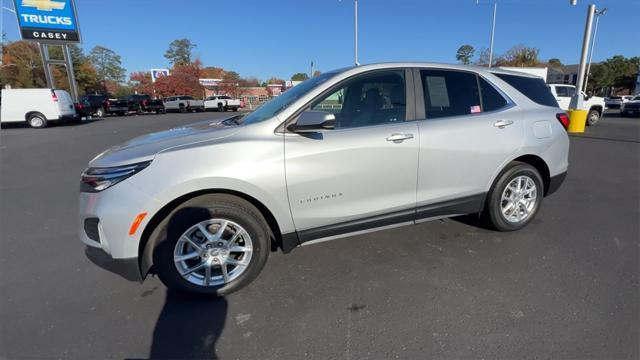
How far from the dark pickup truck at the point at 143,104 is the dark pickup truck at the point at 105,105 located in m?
1.25

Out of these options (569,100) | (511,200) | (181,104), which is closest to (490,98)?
(511,200)

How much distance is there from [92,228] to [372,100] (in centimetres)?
246

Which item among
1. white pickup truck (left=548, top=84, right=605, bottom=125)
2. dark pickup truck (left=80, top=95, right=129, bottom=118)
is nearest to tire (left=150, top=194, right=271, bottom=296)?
white pickup truck (left=548, top=84, right=605, bottom=125)

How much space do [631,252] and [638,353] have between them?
1667 mm

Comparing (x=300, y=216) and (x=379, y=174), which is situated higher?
(x=379, y=174)

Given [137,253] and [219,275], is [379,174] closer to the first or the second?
[219,275]

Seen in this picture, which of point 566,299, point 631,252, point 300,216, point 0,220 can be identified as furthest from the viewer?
point 0,220

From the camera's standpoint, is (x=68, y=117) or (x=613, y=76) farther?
Answer: (x=613, y=76)

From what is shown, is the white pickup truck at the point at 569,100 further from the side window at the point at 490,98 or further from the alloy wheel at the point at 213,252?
the alloy wheel at the point at 213,252

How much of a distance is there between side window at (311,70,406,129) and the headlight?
1.55m

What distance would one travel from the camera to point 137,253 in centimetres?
229

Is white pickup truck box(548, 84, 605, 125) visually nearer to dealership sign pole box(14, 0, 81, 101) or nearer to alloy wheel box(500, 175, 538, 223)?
alloy wheel box(500, 175, 538, 223)

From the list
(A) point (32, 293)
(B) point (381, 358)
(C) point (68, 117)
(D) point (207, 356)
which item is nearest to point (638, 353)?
(B) point (381, 358)

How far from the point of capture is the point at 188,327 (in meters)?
2.25
